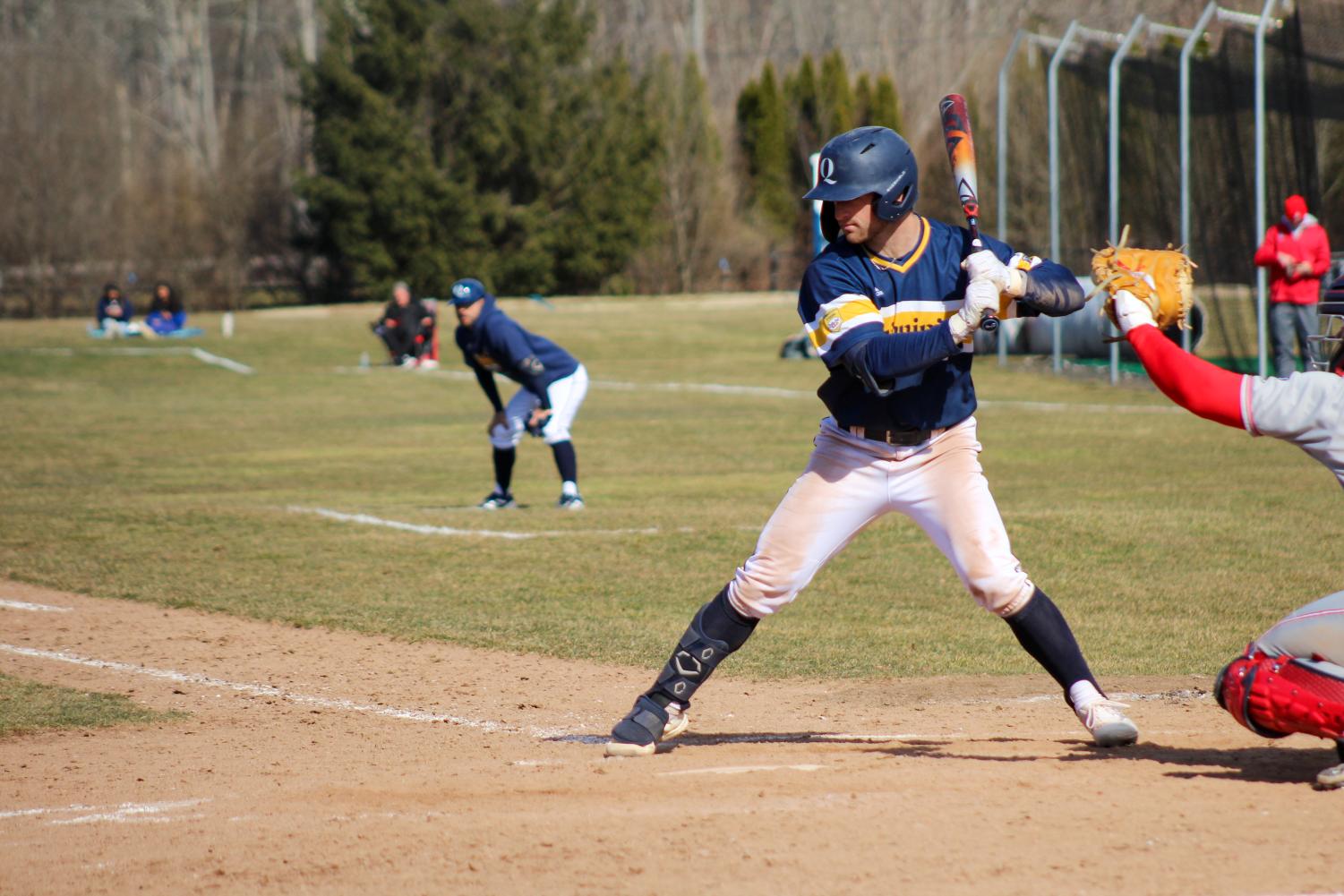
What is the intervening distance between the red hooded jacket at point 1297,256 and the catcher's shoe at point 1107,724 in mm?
14076

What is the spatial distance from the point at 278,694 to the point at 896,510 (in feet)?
11.0

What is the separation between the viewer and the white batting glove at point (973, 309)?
497 cm

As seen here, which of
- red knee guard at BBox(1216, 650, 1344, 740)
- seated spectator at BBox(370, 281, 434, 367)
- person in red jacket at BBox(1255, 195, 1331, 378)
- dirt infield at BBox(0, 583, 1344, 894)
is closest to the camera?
dirt infield at BBox(0, 583, 1344, 894)

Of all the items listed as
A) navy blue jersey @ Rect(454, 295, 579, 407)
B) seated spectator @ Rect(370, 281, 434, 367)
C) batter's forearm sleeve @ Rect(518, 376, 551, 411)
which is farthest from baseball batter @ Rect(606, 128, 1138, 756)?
seated spectator @ Rect(370, 281, 434, 367)

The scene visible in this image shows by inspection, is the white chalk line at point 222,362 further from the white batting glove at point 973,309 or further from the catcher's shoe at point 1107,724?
the white batting glove at point 973,309

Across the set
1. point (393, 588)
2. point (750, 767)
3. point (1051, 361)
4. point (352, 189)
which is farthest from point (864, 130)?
point (352, 189)

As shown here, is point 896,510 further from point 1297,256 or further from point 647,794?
point 1297,256

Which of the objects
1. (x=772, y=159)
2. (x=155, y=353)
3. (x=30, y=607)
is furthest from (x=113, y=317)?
(x=30, y=607)

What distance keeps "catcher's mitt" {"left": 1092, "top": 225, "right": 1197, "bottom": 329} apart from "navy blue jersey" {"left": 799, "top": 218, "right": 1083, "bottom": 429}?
0.26 metres

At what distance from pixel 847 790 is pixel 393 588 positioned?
5.53m

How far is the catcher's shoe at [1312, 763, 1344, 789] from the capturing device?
4.74m

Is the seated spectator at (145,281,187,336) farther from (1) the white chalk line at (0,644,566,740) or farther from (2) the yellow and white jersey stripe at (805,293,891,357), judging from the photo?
(2) the yellow and white jersey stripe at (805,293,891,357)

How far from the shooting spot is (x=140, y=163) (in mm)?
56750

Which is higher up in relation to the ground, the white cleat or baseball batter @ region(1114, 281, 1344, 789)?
baseball batter @ region(1114, 281, 1344, 789)
